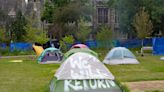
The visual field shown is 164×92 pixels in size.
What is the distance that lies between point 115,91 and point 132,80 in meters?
4.50

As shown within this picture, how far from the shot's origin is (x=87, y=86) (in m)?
10.7

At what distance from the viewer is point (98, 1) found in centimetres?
5972

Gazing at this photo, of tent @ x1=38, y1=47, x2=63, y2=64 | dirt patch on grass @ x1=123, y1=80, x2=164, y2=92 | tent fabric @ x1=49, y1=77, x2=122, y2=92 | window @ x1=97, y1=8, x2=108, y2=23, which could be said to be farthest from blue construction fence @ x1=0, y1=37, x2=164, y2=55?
tent fabric @ x1=49, y1=77, x2=122, y2=92

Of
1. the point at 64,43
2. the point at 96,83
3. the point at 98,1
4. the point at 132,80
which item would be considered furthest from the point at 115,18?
the point at 96,83

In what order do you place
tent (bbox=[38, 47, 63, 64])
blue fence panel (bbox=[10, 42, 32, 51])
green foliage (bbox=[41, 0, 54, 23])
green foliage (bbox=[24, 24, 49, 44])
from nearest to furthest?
tent (bbox=[38, 47, 63, 64]) → green foliage (bbox=[24, 24, 49, 44]) → blue fence panel (bbox=[10, 42, 32, 51]) → green foliage (bbox=[41, 0, 54, 23])

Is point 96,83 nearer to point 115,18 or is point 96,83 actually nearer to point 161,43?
point 161,43

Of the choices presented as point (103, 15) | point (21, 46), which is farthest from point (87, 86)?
point (103, 15)

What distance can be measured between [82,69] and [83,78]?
13.5 inches

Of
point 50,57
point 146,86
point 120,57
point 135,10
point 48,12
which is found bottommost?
point 50,57

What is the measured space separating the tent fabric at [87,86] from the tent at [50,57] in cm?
1483

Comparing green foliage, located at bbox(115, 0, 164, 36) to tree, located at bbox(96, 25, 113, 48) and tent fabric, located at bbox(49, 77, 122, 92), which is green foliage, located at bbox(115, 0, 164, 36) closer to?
tree, located at bbox(96, 25, 113, 48)

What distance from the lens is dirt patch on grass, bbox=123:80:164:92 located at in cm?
1244

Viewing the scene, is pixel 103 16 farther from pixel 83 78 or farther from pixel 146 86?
pixel 83 78

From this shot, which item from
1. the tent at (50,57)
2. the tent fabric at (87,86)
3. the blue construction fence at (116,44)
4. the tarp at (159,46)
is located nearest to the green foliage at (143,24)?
the blue construction fence at (116,44)
